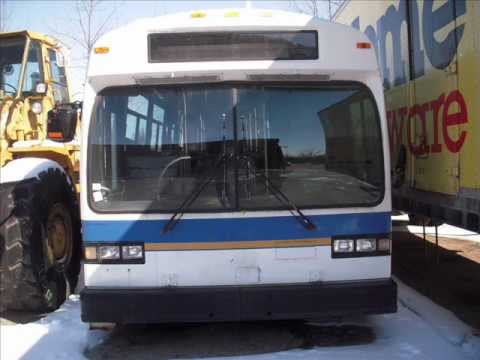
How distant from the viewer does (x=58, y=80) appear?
6926mm

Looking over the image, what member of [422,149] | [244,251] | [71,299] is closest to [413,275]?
[422,149]

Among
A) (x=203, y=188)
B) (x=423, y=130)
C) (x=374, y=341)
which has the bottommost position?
(x=374, y=341)

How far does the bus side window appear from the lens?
6.74 m

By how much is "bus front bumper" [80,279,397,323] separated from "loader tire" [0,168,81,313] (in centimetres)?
115

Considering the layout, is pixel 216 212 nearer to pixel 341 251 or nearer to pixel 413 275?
pixel 341 251

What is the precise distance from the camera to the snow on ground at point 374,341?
14.2ft

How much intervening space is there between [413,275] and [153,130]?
4.30 m

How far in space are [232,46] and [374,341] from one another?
2.64 metres

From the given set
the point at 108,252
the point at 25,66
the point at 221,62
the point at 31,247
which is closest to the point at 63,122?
the point at 31,247

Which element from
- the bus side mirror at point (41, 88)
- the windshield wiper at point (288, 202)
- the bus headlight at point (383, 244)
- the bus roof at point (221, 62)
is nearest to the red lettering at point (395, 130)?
the bus roof at point (221, 62)

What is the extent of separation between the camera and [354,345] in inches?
178

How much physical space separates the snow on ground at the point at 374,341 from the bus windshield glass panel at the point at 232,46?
2315 millimetres

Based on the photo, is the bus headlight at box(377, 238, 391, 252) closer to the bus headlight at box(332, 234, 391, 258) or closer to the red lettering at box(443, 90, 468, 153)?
the bus headlight at box(332, 234, 391, 258)

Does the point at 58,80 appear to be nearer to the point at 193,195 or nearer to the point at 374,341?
the point at 193,195
